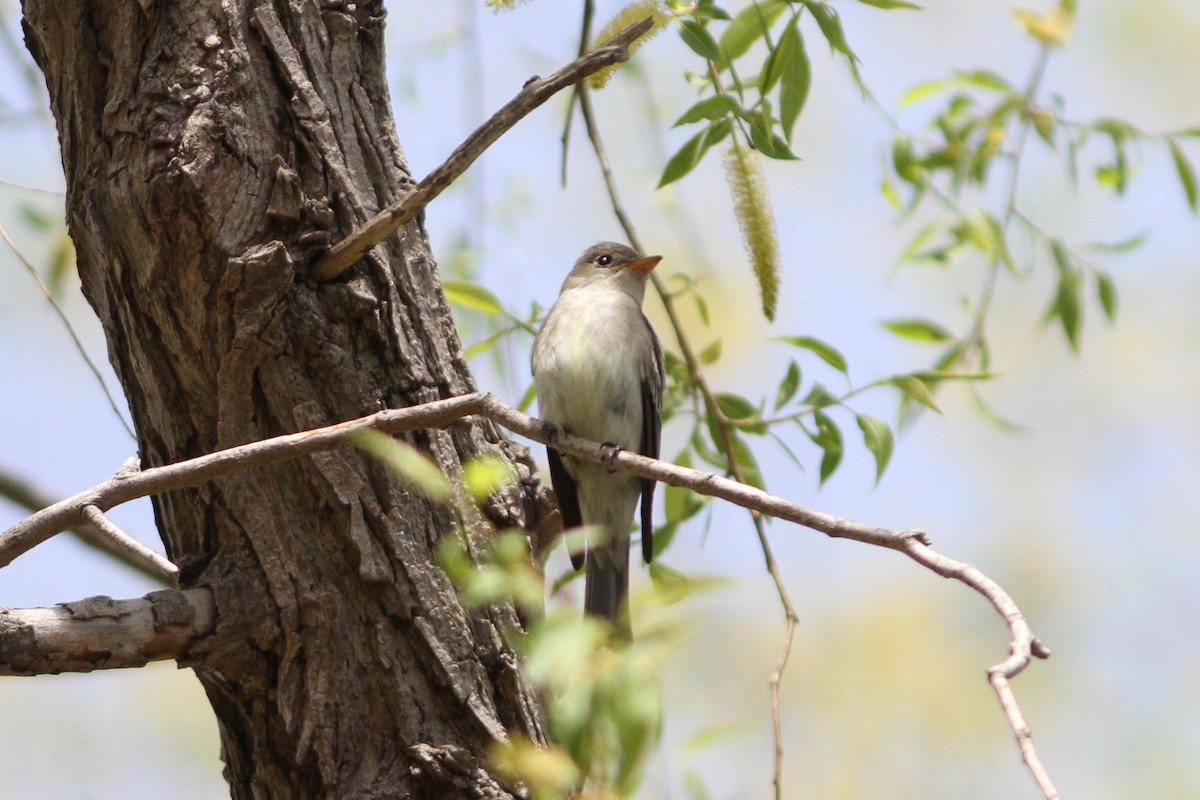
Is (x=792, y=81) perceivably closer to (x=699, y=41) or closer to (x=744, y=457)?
(x=699, y=41)

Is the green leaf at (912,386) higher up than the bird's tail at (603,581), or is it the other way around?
the green leaf at (912,386)

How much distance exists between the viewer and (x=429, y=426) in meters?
2.76

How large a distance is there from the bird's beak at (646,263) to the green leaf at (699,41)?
6.27 feet

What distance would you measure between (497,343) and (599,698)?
2573mm

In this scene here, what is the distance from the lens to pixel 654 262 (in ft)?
16.4

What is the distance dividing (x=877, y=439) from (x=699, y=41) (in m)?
1.28

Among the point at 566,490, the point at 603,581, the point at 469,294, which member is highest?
the point at 469,294

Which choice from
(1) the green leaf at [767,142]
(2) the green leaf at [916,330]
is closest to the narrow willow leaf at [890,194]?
(2) the green leaf at [916,330]

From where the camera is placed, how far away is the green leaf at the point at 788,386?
3.65 m

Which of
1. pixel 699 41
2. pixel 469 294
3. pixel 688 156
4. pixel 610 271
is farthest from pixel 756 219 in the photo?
pixel 610 271

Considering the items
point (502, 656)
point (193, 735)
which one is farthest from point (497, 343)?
point (193, 735)

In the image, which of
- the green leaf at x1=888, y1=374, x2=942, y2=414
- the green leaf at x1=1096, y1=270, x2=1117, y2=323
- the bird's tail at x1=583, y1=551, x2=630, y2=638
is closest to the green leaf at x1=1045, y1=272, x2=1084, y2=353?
the green leaf at x1=1096, y1=270, x2=1117, y2=323

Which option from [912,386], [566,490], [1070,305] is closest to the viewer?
[912,386]

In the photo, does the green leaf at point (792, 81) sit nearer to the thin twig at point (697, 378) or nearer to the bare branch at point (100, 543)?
the thin twig at point (697, 378)
